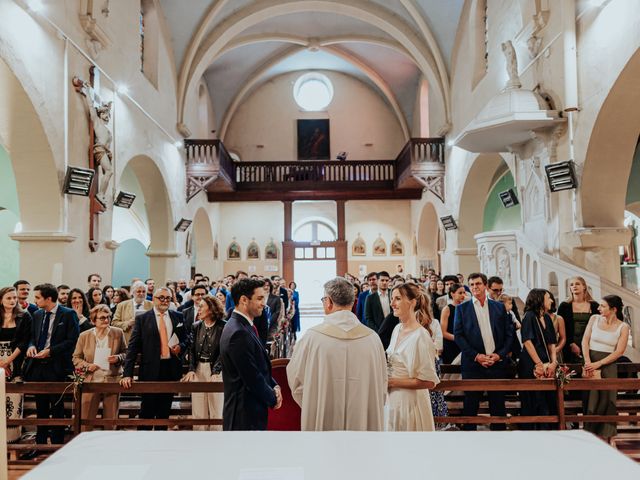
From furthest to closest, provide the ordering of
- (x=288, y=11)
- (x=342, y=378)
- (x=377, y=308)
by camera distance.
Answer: (x=288, y=11) → (x=377, y=308) → (x=342, y=378)

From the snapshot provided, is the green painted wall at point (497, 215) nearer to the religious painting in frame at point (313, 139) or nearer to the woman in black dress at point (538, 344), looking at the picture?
the religious painting in frame at point (313, 139)

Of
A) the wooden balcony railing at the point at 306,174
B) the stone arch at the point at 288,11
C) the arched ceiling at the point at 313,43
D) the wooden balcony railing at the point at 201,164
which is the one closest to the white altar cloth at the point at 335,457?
the arched ceiling at the point at 313,43

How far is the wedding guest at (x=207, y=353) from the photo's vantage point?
15.5 ft

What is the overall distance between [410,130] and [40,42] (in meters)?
15.4

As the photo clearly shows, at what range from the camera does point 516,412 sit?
5.36 meters

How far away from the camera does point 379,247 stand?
20453mm

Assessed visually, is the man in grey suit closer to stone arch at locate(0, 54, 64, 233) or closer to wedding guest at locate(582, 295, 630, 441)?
wedding guest at locate(582, 295, 630, 441)

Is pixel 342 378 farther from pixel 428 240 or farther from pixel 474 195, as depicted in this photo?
pixel 428 240

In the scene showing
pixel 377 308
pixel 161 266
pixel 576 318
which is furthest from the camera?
pixel 161 266

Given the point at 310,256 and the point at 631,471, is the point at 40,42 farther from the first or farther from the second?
the point at 310,256

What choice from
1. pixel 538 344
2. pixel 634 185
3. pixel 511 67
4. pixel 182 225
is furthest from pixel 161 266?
pixel 634 185

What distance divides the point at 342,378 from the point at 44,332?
Result: 341cm

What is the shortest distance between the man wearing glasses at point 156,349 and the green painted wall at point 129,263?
39.1ft

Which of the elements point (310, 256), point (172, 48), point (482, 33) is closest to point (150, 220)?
point (172, 48)
